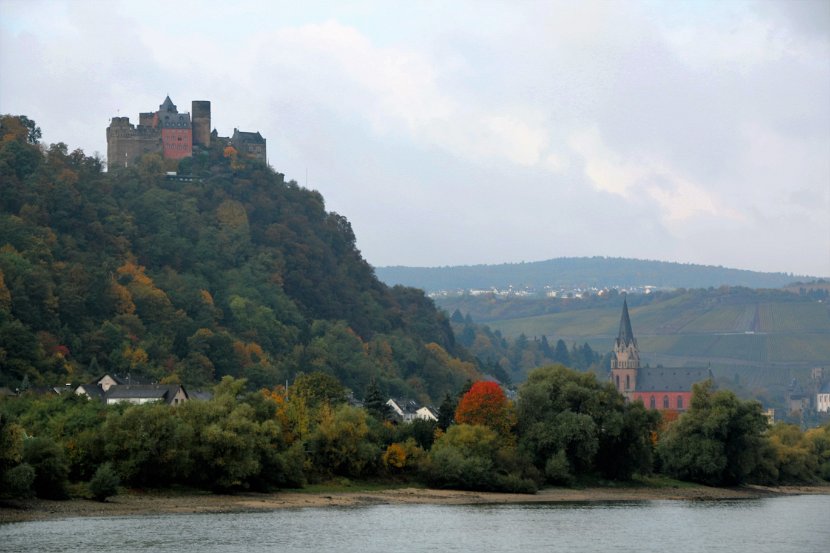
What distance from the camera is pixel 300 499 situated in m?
97.5

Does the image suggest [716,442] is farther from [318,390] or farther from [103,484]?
[103,484]

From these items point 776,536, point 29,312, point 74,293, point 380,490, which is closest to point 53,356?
point 29,312

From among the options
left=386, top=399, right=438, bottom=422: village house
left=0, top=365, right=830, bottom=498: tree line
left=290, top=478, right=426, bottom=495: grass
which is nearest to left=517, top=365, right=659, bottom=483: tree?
left=0, top=365, right=830, bottom=498: tree line

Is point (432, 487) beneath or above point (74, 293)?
beneath

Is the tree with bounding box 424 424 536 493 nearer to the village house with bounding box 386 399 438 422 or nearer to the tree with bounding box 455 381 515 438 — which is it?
the tree with bounding box 455 381 515 438

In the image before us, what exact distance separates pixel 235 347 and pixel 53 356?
32.8 meters

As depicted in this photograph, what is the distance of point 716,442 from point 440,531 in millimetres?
47957

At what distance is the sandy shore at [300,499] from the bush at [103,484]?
1.57ft

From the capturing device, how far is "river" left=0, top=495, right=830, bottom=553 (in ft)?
248

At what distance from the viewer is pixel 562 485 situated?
4604 inches

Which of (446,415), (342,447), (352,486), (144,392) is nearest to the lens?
(352,486)

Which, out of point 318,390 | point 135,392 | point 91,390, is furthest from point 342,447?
point 91,390

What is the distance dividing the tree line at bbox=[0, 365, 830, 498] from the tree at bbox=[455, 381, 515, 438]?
0.34ft

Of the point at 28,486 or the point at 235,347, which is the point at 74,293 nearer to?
the point at 235,347
